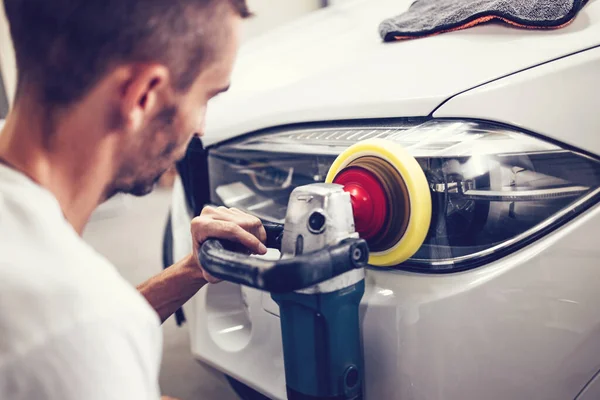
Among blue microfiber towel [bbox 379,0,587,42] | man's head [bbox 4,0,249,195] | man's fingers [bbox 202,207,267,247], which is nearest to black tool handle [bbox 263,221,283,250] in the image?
man's fingers [bbox 202,207,267,247]

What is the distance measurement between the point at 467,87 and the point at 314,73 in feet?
1.23

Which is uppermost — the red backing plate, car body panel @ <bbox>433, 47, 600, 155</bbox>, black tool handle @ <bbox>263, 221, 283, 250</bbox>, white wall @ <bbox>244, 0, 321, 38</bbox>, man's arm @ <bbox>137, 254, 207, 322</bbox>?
white wall @ <bbox>244, 0, 321, 38</bbox>

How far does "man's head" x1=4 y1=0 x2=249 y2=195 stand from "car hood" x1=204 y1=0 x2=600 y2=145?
0.32 m

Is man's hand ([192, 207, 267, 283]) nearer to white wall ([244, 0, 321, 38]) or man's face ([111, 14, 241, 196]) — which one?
man's face ([111, 14, 241, 196])

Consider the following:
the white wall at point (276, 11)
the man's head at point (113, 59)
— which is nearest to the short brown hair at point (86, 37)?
the man's head at point (113, 59)

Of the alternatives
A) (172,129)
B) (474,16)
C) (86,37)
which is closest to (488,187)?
(474,16)

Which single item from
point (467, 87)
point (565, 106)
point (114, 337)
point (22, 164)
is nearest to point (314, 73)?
point (467, 87)

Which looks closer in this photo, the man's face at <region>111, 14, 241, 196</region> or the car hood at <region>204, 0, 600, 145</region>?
the man's face at <region>111, 14, 241, 196</region>

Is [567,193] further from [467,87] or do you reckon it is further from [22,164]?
[22,164]

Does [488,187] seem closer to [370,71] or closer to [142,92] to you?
[370,71]

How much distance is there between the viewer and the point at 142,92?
0.68 meters

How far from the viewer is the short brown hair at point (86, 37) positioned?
0.65 m

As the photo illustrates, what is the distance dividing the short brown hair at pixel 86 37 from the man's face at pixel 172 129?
0.06 meters

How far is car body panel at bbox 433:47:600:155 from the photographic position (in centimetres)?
81
